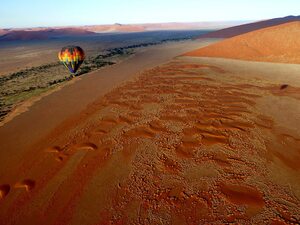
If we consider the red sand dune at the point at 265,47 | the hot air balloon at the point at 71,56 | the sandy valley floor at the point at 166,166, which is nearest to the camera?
the sandy valley floor at the point at 166,166

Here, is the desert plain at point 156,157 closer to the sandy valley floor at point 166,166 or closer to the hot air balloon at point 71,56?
the sandy valley floor at point 166,166

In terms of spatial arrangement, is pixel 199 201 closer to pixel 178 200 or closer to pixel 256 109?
pixel 178 200

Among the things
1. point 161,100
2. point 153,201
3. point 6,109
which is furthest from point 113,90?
point 153,201

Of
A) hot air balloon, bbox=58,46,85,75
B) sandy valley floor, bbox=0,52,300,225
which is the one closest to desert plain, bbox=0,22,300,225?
sandy valley floor, bbox=0,52,300,225

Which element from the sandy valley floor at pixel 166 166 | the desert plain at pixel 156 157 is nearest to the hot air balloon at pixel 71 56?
the desert plain at pixel 156 157

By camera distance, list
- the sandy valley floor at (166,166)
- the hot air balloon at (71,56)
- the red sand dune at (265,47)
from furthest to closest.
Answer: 1. the red sand dune at (265,47)
2. the hot air balloon at (71,56)
3. the sandy valley floor at (166,166)

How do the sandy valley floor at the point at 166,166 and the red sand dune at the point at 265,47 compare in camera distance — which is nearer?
the sandy valley floor at the point at 166,166

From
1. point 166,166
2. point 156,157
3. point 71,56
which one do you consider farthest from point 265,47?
point 166,166

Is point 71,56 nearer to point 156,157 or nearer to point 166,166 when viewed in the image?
point 156,157

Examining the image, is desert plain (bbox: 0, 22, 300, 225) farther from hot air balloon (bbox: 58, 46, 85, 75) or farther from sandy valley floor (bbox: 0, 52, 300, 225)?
hot air balloon (bbox: 58, 46, 85, 75)

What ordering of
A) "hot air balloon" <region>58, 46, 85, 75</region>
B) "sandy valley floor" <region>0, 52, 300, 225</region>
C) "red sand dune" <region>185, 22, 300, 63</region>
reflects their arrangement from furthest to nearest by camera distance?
1. "red sand dune" <region>185, 22, 300, 63</region>
2. "hot air balloon" <region>58, 46, 85, 75</region>
3. "sandy valley floor" <region>0, 52, 300, 225</region>
